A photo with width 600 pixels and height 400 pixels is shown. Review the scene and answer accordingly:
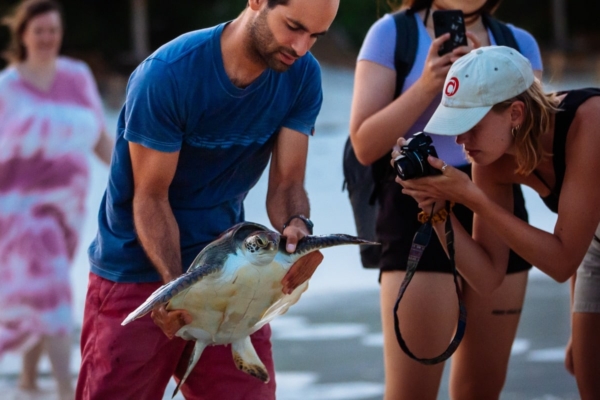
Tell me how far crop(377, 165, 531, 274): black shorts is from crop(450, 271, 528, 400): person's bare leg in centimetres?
8

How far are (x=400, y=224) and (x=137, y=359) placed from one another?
37.6 inches

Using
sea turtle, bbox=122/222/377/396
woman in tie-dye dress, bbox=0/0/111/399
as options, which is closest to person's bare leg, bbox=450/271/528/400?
sea turtle, bbox=122/222/377/396

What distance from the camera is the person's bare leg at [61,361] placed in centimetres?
489

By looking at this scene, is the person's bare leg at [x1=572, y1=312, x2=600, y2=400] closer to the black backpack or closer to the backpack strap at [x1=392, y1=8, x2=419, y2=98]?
the black backpack

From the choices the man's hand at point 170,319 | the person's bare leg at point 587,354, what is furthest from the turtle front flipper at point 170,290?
the person's bare leg at point 587,354

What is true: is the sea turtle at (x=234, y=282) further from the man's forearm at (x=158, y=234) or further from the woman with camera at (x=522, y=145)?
the woman with camera at (x=522, y=145)

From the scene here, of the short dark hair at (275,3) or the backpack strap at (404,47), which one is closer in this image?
the short dark hair at (275,3)

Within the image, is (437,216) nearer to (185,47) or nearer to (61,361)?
(185,47)

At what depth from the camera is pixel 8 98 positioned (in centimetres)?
552

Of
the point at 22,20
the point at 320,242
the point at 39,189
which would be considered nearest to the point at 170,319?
the point at 320,242

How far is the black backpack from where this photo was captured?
10.6ft

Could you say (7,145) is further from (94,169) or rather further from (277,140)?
(94,169)

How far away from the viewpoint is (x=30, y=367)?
524 centimetres

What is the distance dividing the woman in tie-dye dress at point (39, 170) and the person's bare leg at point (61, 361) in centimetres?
19
